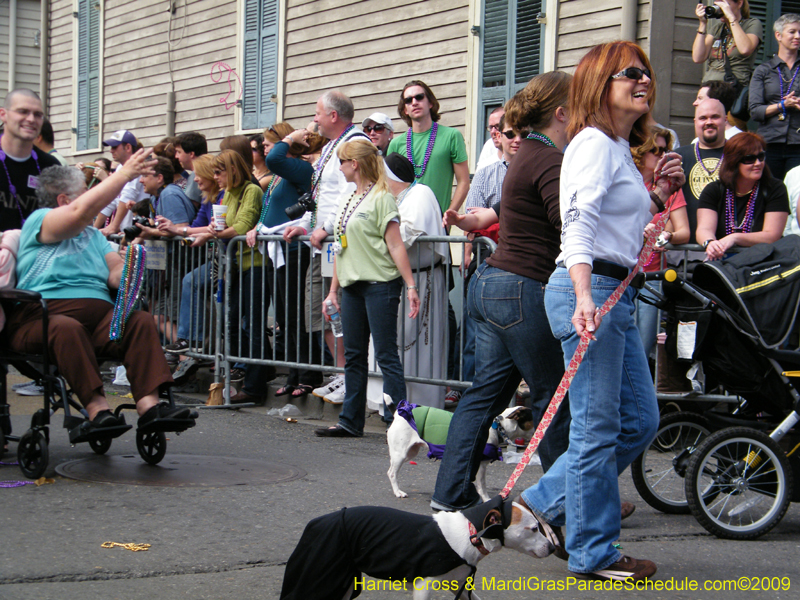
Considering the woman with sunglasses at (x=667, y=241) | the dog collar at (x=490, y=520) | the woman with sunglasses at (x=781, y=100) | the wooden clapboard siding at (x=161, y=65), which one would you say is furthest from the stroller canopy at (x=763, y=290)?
the wooden clapboard siding at (x=161, y=65)

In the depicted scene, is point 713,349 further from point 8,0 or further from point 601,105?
point 8,0

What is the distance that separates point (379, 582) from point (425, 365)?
3.49 metres

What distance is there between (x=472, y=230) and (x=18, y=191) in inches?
122

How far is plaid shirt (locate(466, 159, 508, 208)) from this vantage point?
7.11m

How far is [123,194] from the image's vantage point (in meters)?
10.4

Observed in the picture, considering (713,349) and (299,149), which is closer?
(713,349)

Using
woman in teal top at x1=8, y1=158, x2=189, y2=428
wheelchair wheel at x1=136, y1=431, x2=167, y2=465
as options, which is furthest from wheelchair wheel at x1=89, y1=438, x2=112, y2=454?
woman in teal top at x1=8, y1=158, x2=189, y2=428

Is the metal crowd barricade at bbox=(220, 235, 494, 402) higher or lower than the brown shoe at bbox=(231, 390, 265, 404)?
higher

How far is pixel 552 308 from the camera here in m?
3.48

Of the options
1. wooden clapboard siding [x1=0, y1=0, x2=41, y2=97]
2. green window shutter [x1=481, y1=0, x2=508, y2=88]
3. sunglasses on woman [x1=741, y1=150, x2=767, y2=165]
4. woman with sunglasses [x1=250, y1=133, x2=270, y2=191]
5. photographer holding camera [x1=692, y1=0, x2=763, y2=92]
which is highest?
wooden clapboard siding [x1=0, y1=0, x2=41, y2=97]

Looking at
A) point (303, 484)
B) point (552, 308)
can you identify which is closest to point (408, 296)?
point (303, 484)

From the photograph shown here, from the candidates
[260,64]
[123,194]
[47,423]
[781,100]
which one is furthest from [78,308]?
[260,64]

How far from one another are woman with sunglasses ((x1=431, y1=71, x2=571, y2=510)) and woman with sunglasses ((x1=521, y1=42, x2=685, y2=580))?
30 cm

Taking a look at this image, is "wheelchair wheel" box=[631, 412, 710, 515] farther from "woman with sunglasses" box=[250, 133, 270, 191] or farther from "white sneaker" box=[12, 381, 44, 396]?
"white sneaker" box=[12, 381, 44, 396]
